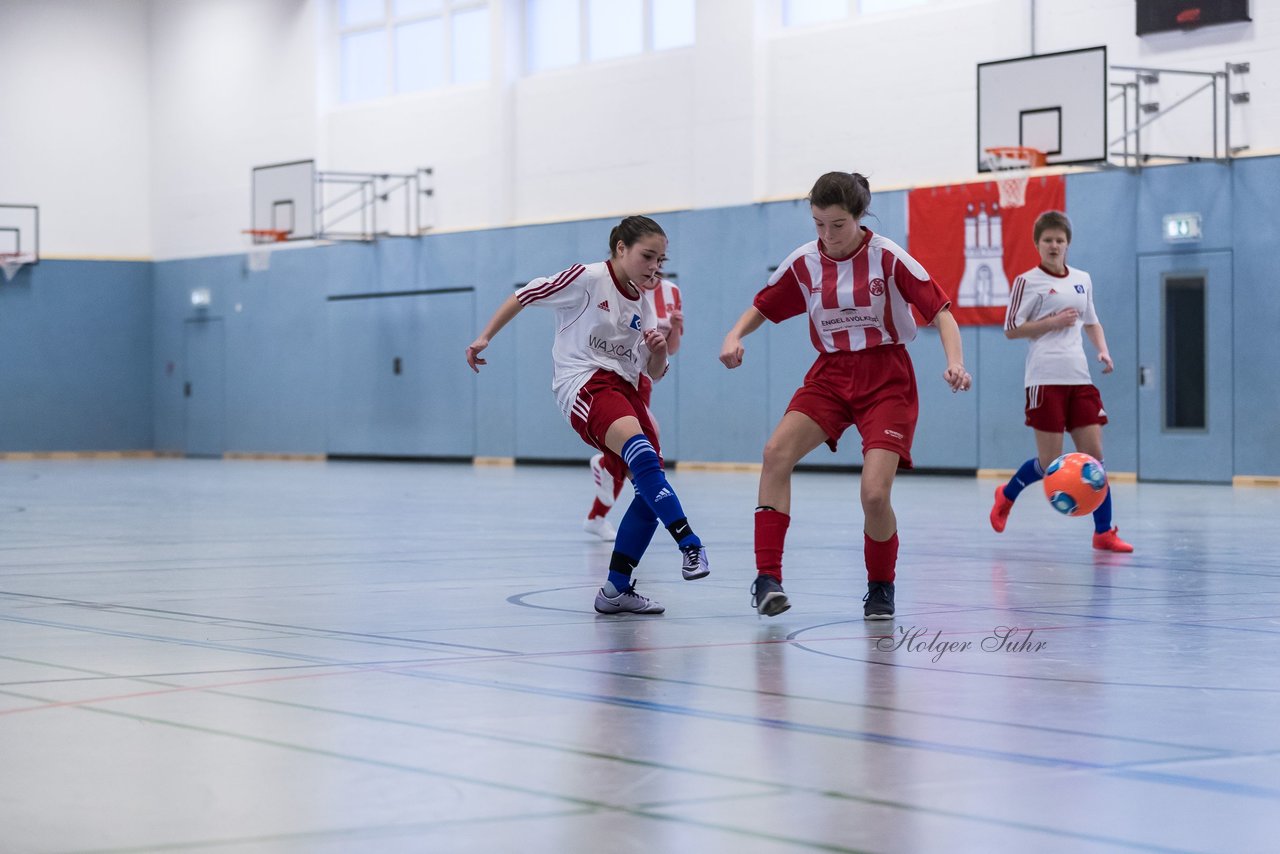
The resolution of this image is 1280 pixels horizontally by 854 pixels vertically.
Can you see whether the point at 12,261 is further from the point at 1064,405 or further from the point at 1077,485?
the point at 1077,485

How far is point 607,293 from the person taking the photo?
23.0 ft

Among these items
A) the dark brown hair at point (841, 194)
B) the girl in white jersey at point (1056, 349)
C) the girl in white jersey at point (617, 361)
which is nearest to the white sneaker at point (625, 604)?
the girl in white jersey at point (617, 361)

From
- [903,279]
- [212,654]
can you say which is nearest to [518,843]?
[212,654]

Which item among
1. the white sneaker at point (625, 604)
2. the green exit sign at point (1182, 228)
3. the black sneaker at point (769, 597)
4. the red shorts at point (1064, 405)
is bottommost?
the white sneaker at point (625, 604)

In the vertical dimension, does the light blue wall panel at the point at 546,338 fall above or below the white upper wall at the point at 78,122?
below

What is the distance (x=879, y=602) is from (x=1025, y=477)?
13.7 feet

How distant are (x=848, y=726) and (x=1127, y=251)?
16.7m

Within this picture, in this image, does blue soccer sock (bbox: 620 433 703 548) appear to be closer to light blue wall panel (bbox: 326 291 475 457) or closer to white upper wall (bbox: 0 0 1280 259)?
white upper wall (bbox: 0 0 1280 259)

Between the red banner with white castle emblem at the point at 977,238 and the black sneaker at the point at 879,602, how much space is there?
47.7 feet

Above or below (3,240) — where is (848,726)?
below

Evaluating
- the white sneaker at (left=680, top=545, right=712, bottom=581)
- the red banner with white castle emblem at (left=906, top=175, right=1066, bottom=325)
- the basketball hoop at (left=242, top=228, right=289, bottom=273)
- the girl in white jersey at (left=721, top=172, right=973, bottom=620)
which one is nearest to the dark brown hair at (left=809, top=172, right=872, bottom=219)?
the girl in white jersey at (left=721, top=172, right=973, bottom=620)

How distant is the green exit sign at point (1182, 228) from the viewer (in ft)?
62.6

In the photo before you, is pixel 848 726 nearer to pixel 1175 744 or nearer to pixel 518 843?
pixel 1175 744

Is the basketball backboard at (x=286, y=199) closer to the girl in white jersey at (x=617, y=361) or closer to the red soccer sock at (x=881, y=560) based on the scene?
the girl in white jersey at (x=617, y=361)
